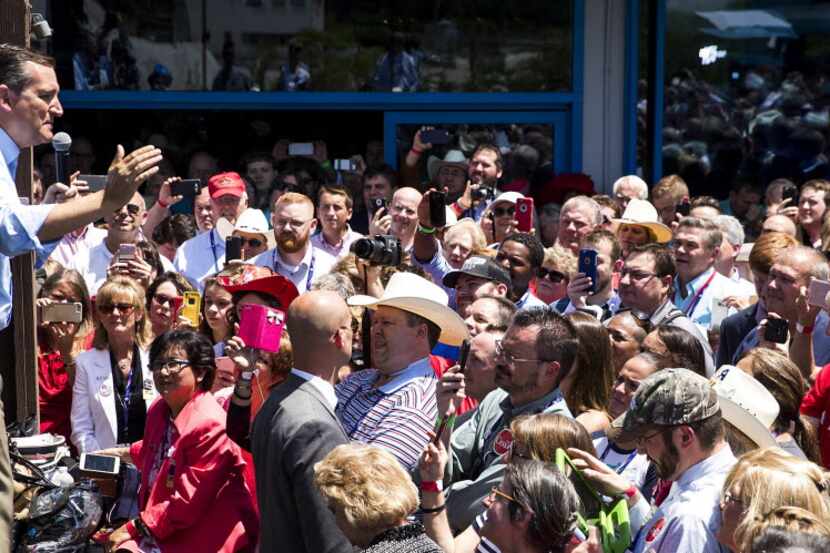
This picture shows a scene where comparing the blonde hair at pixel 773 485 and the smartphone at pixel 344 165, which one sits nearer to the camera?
the blonde hair at pixel 773 485

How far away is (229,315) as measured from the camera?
687 cm


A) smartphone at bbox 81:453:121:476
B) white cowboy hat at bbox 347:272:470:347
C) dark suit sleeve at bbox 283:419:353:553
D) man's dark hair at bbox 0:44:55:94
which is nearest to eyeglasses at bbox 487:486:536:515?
dark suit sleeve at bbox 283:419:353:553

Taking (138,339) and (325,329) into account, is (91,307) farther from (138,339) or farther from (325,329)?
(325,329)

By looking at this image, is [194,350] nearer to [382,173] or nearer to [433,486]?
[433,486]

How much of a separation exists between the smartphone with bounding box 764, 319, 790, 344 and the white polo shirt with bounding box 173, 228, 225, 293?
12.9ft

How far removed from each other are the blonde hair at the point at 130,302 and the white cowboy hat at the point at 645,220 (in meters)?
3.47

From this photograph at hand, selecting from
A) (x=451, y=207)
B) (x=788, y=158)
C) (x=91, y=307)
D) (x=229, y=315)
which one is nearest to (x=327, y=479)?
(x=229, y=315)

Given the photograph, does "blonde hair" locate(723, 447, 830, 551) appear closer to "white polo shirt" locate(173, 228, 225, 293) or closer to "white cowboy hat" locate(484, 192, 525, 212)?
"white cowboy hat" locate(484, 192, 525, 212)

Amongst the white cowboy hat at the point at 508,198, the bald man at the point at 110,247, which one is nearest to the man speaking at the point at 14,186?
the bald man at the point at 110,247

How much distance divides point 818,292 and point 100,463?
3413 mm

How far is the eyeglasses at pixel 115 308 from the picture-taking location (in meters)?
7.19

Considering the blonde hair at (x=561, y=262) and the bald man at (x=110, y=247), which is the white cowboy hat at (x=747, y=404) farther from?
the bald man at (x=110, y=247)

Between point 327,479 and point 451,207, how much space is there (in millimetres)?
5897

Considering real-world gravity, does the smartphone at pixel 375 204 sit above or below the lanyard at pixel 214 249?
above
